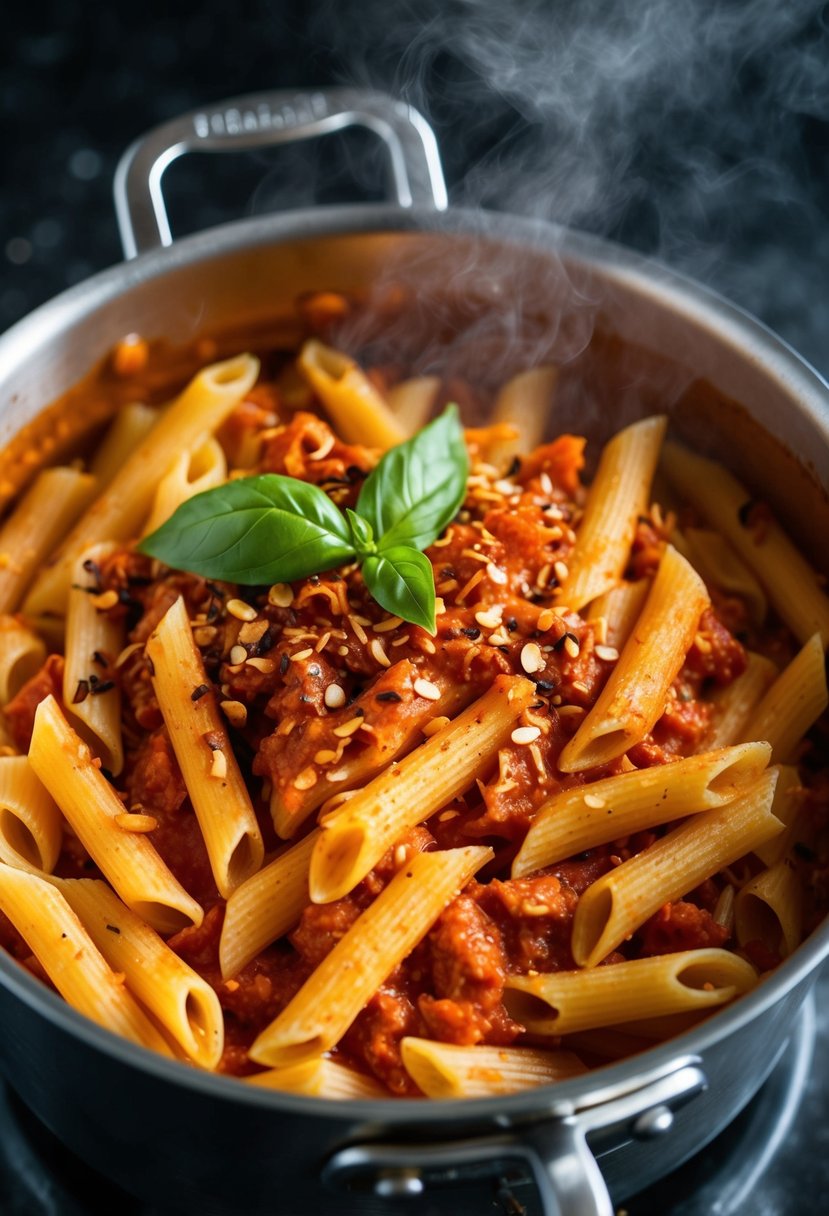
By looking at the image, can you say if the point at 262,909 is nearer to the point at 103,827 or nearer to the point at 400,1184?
the point at 103,827

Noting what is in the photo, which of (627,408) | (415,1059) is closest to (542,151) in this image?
(627,408)

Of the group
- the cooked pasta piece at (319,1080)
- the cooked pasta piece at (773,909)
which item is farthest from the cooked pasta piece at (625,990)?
the cooked pasta piece at (319,1080)

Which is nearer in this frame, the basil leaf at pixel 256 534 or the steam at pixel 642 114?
the basil leaf at pixel 256 534

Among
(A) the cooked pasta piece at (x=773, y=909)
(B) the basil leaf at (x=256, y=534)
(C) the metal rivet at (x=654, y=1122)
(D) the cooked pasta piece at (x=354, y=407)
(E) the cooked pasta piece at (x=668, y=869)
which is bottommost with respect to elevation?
(A) the cooked pasta piece at (x=773, y=909)

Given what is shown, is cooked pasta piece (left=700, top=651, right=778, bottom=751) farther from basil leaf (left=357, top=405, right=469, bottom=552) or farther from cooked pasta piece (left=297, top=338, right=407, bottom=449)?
cooked pasta piece (left=297, top=338, right=407, bottom=449)

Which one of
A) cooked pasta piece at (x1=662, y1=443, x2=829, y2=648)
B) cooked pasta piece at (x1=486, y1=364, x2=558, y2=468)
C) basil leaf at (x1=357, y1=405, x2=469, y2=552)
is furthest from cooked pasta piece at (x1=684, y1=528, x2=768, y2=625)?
basil leaf at (x1=357, y1=405, x2=469, y2=552)

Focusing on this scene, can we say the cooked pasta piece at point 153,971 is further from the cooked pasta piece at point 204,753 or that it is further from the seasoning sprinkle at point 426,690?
the seasoning sprinkle at point 426,690
